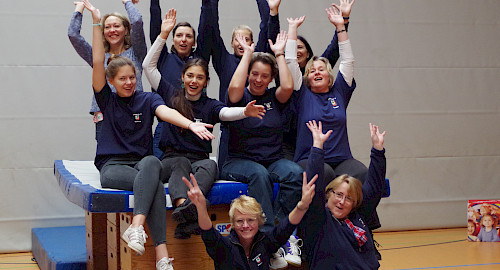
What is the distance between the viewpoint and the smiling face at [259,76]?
392cm

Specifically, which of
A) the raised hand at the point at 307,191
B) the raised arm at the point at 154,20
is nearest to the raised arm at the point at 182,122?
the raised hand at the point at 307,191

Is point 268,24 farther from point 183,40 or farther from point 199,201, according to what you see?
point 199,201

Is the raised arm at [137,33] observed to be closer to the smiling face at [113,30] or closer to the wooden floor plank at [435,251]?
the smiling face at [113,30]

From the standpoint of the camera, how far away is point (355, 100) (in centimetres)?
648

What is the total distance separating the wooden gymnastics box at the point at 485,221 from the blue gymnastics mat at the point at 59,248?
3.65 m

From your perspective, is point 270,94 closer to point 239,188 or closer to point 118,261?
point 239,188

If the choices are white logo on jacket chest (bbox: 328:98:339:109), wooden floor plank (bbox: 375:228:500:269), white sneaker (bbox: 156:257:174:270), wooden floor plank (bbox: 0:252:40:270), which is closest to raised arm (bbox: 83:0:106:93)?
white sneaker (bbox: 156:257:174:270)

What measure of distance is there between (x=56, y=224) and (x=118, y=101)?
2.36 m

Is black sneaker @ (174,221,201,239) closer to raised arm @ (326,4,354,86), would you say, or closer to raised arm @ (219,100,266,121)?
raised arm @ (219,100,266,121)

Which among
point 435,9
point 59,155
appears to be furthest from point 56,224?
point 435,9

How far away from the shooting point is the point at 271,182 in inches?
149

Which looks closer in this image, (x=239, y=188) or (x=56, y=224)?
(x=239, y=188)

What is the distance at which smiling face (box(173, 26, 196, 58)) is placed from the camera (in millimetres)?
4379

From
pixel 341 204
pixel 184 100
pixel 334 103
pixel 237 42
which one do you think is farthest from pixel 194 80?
pixel 341 204
